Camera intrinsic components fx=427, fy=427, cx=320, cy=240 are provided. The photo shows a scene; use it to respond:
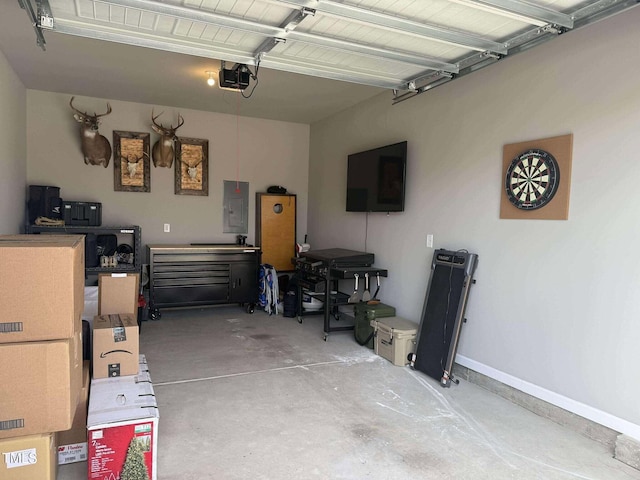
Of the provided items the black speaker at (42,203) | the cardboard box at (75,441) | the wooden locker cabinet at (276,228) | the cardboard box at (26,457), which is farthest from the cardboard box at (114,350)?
the wooden locker cabinet at (276,228)

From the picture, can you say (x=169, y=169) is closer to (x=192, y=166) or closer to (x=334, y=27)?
(x=192, y=166)

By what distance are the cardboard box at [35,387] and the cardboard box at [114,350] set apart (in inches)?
32.5

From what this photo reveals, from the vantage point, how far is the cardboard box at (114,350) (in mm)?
2621

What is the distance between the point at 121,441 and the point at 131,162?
467cm

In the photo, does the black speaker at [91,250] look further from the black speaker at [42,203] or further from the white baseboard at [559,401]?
the white baseboard at [559,401]

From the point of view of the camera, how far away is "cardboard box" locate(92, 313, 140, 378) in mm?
2621

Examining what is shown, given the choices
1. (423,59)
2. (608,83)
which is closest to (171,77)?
(423,59)

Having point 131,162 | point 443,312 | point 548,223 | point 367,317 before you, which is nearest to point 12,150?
point 131,162

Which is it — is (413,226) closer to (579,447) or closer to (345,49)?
(345,49)

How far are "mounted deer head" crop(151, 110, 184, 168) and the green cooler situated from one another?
346cm

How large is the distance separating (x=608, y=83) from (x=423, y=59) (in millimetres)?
1247

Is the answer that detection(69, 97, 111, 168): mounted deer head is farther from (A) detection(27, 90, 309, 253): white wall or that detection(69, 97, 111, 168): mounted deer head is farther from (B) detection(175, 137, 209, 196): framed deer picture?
(B) detection(175, 137, 209, 196): framed deer picture

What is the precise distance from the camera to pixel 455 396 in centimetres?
343

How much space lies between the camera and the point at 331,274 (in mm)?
4852
